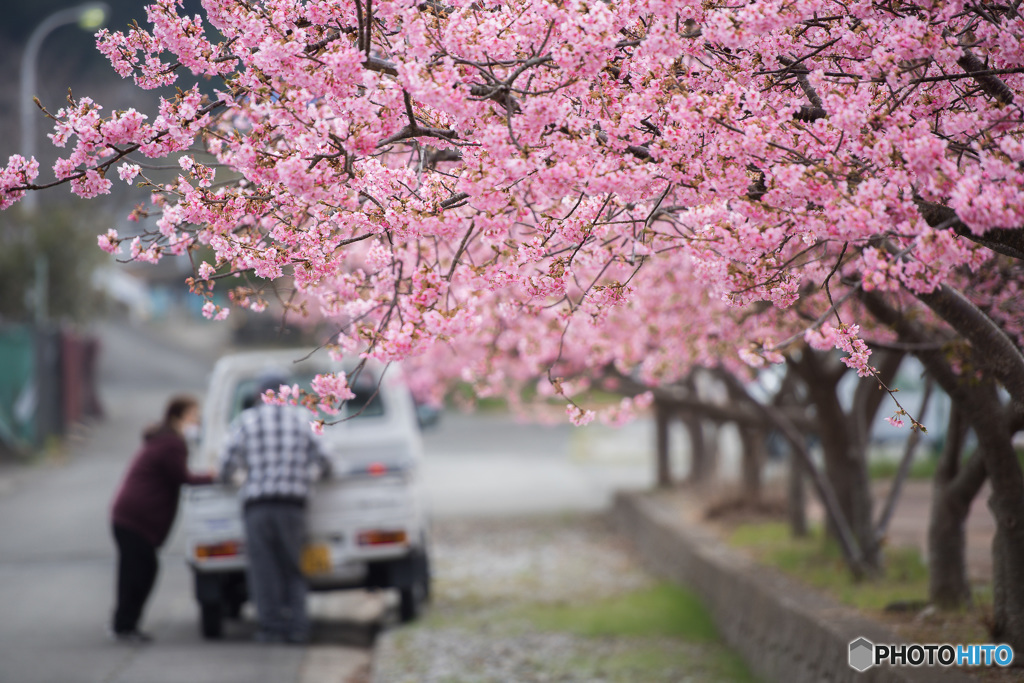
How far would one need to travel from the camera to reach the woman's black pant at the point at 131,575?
26.0ft

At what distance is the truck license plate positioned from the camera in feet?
26.2

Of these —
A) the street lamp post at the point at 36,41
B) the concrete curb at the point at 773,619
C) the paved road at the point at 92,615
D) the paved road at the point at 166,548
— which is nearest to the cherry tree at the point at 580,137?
the concrete curb at the point at 773,619

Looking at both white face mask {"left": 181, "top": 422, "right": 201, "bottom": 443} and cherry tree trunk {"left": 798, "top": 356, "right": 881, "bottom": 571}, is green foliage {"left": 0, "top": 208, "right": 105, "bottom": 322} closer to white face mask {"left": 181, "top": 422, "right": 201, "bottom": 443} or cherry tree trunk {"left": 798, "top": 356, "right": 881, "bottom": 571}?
white face mask {"left": 181, "top": 422, "right": 201, "bottom": 443}

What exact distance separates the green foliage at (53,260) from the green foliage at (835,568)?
16.0 m

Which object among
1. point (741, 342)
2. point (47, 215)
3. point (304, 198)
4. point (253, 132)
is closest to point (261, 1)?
point (253, 132)

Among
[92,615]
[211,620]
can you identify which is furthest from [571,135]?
[92,615]

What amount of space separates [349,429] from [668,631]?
11.1 feet

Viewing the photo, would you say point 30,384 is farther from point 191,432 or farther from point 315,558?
point 315,558

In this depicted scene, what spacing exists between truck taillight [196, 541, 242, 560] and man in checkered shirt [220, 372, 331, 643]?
1.21ft

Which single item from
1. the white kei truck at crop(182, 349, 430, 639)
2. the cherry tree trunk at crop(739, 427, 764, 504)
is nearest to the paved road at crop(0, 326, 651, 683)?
the white kei truck at crop(182, 349, 430, 639)

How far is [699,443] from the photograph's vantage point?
14.7m

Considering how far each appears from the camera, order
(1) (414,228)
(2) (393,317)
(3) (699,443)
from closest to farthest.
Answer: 1. (1) (414,228)
2. (2) (393,317)
3. (3) (699,443)

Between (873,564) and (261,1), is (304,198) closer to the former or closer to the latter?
(261,1)

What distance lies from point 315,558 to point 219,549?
0.74m
